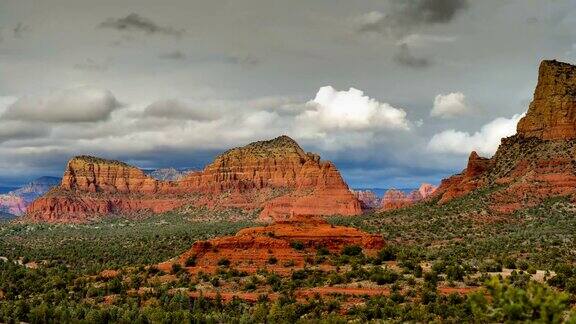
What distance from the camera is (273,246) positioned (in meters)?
72.4

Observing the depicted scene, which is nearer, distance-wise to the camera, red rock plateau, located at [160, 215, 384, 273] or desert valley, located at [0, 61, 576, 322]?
desert valley, located at [0, 61, 576, 322]

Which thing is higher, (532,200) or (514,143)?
(514,143)

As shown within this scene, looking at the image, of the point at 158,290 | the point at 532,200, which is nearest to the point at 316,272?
the point at 158,290

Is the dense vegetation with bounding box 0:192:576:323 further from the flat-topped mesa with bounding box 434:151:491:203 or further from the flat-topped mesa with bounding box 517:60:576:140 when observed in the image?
the flat-topped mesa with bounding box 517:60:576:140

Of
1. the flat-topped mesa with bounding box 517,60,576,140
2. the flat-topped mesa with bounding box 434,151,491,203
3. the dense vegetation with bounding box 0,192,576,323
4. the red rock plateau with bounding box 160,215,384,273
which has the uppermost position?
the flat-topped mesa with bounding box 517,60,576,140

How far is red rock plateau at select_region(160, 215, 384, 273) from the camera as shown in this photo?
70375 mm

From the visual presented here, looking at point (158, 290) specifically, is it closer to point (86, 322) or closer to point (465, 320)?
point (86, 322)

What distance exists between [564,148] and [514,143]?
1609cm

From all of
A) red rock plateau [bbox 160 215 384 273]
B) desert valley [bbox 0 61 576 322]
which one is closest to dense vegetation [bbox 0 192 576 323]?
desert valley [bbox 0 61 576 322]

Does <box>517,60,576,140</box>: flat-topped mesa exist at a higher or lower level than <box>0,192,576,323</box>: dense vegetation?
higher

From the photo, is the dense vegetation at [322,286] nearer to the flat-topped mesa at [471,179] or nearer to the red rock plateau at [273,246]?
the red rock plateau at [273,246]

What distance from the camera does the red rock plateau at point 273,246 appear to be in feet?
231

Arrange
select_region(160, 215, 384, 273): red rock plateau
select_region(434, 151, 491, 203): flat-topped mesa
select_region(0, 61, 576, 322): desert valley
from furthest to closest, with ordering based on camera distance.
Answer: select_region(434, 151, 491, 203): flat-topped mesa, select_region(160, 215, 384, 273): red rock plateau, select_region(0, 61, 576, 322): desert valley

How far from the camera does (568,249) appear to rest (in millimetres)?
76250
